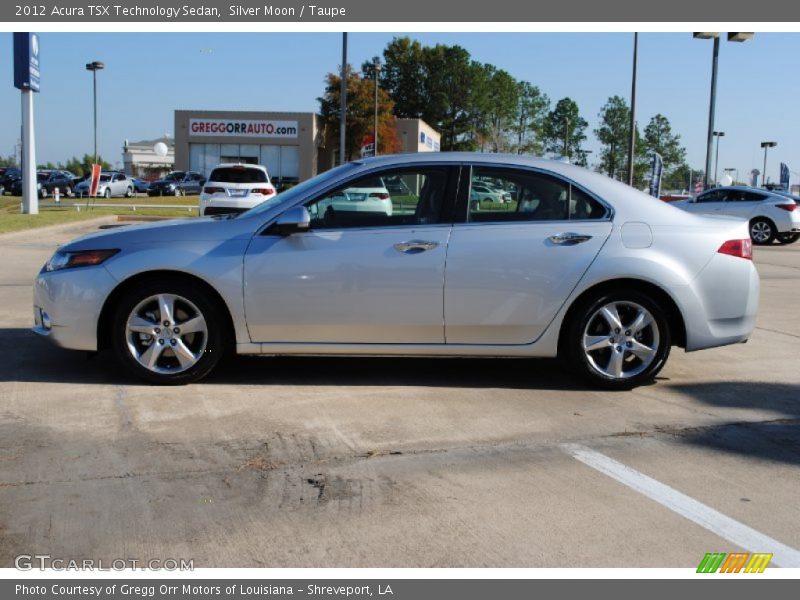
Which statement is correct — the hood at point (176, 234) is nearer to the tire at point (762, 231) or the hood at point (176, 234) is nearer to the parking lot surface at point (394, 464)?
the parking lot surface at point (394, 464)

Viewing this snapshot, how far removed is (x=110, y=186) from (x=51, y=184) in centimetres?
366

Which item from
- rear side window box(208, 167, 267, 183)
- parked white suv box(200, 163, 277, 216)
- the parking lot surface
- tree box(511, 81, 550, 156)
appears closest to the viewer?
the parking lot surface

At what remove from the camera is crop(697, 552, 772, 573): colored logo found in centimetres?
328

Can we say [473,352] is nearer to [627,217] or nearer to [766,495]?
[627,217]

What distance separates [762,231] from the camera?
2203 cm

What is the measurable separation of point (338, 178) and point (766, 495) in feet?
10.8

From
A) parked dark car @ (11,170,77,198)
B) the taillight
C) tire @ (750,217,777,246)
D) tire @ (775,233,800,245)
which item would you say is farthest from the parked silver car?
the taillight

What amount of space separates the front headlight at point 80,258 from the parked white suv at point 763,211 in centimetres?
1933

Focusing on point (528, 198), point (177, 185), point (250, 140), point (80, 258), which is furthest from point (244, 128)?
point (528, 198)

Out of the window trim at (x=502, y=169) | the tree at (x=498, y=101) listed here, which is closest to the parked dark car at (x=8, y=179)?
the window trim at (x=502, y=169)

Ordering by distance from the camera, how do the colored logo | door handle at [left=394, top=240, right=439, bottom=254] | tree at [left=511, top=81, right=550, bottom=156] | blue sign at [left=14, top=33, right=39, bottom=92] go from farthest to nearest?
tree at [left=511, top=81, right=550, bottom=156], blue sign at [left=14, top=33, right=39, bottom=92], door handle at [left=394, top=240, right=439, bottom=254], the colored logo

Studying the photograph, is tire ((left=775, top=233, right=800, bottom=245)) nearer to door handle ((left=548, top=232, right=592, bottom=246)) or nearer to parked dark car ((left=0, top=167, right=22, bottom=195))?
door handle ((left=548, top=232, right=592, bottom=246))

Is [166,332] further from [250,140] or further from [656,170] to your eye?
[250,140]

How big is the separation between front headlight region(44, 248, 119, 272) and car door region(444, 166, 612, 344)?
235cm
